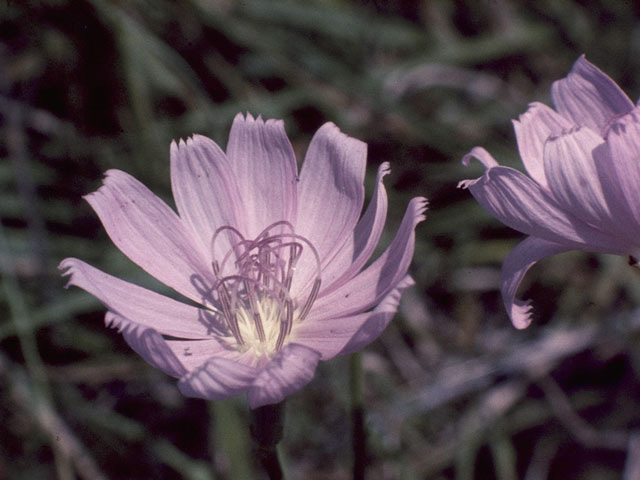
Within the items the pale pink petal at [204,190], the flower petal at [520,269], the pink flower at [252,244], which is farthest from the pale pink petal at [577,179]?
the pale pink petal at [204,190]

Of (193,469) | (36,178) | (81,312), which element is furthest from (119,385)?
(36,178)

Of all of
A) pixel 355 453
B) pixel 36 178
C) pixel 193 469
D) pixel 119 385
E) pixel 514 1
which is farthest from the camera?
pixel 514 1

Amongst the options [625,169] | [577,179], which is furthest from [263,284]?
[625,169]

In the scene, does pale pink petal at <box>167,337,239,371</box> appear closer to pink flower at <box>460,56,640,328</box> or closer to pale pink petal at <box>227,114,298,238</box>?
pale pink petal at <box>227,114,298,238</box>

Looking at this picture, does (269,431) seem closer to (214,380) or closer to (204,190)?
(214,380)

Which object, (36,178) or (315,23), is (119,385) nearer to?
(36,178)

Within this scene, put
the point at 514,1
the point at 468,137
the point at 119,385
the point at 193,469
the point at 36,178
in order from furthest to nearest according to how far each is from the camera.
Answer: the point at 514,1 < the point at 468,137 < the point at 36,178 < the point at 119,385 < the point at 193,469
